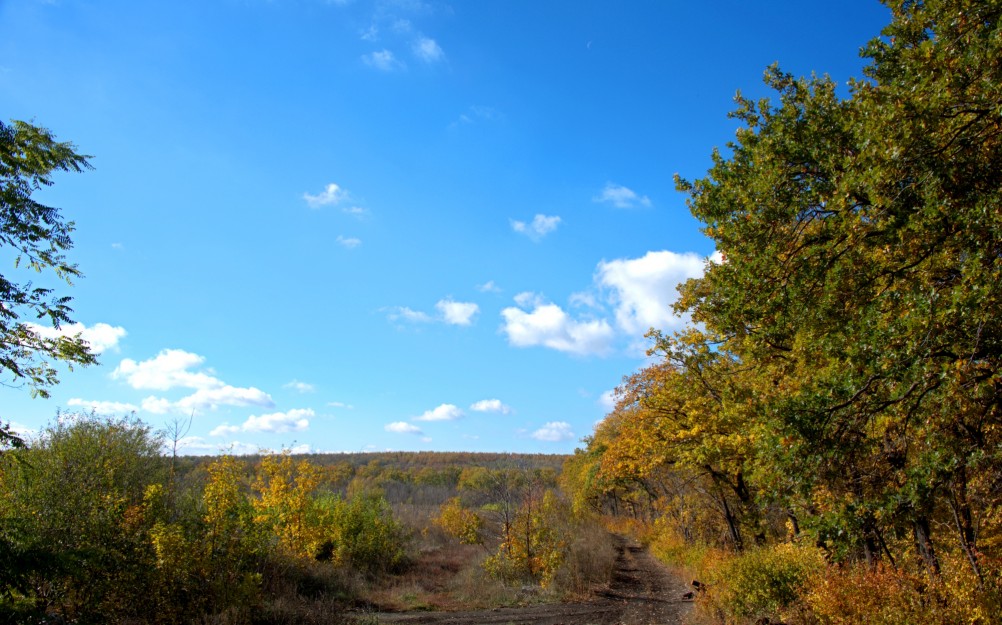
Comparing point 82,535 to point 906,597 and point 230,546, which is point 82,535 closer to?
point 230,546

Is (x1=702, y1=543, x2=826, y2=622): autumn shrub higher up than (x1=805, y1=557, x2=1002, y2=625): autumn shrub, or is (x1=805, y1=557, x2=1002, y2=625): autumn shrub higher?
(x1=805, y1=557, x2=1002, y2=625): autumn shrub

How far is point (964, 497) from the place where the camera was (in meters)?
8.35

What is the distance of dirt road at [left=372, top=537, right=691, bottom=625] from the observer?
15.6m

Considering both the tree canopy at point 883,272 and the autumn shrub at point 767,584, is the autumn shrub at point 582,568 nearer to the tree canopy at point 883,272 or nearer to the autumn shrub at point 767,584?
the autumn shrub at point 767,584

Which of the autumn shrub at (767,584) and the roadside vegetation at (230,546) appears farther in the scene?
the autumn shrub at (767,584)

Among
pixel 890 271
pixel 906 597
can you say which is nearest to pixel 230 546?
pixel 906 597

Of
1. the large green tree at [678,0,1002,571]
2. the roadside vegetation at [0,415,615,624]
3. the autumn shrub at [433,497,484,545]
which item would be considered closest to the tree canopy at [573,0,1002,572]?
the large green tree at [678,0,1002,571]

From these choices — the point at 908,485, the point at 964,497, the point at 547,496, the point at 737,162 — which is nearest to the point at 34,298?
the point at 737,162

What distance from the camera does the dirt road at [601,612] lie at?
15.6 meters

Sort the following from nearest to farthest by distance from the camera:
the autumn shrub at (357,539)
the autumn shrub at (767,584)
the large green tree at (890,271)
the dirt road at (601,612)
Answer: the large green tree at (890,271) < the autumn shrub at (767,584) < the dirt road at (601,612) < the autumn shrub at (357,539)

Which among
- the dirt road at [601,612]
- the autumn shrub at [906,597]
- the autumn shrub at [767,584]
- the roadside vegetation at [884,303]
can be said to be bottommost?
the dirt road at [601,612]

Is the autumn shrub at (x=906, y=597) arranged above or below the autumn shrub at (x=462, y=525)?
above

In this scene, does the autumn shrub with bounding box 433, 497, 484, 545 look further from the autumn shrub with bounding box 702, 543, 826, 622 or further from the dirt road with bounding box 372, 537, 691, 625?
the autumn shrub with bounding box 702, 543, 826, 622

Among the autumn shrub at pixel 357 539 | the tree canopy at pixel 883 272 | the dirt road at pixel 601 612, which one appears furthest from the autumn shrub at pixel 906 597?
the autumn shrub at pixel 357 539
